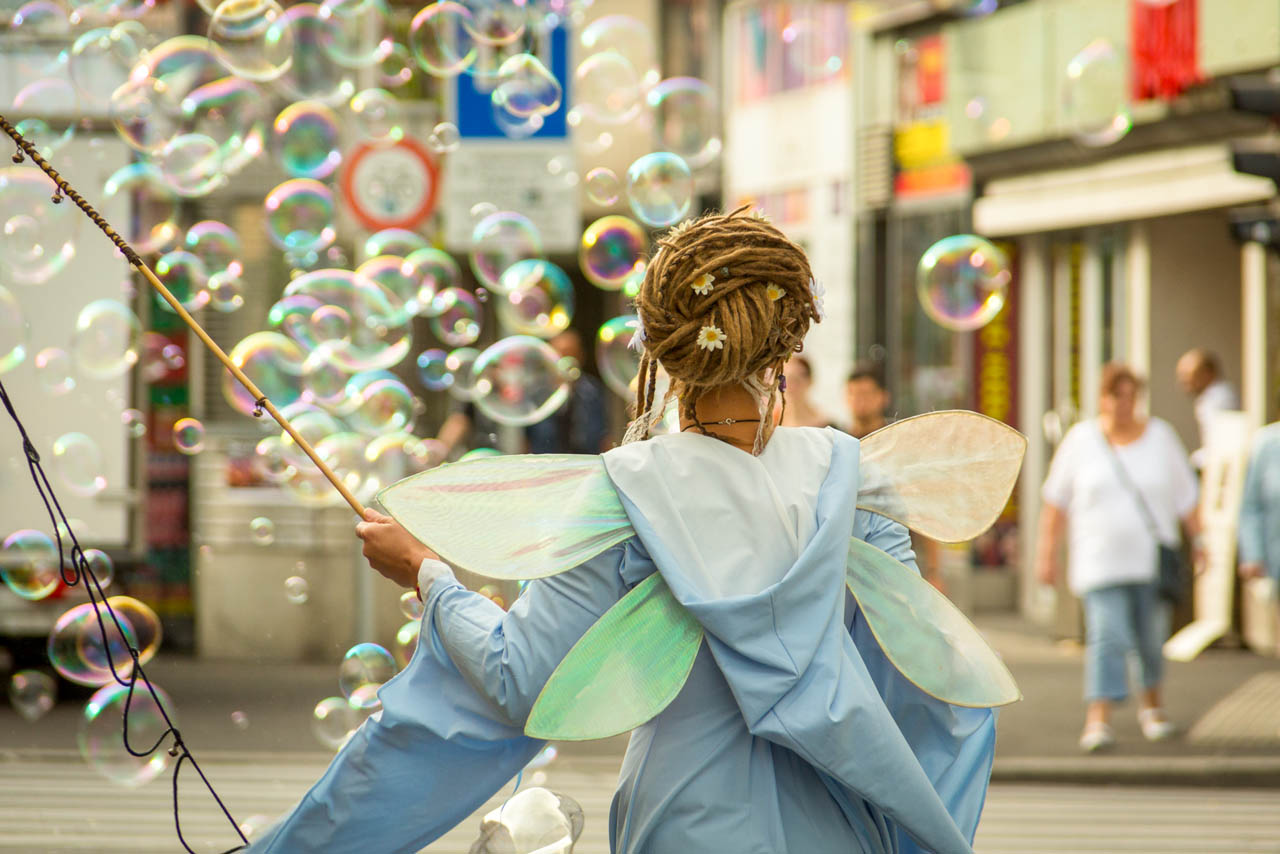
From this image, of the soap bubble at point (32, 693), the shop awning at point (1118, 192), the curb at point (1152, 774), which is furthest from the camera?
the shop awning at point (1118, 192)

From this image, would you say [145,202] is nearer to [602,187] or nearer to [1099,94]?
[602,187]

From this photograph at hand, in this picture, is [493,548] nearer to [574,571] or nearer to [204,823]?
[574,571]

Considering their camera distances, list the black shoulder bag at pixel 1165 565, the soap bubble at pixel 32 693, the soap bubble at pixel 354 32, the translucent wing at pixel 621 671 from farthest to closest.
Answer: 1. the black shoulder bag at pixel 1165 565
2. the soap bubble at pixel 354 32
3. the soap bubble at pixel 32 693
4. the translucent wing at pixel 621 671

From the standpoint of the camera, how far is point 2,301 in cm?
742

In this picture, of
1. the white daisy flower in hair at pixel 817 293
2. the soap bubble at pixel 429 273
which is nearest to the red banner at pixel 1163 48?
the soap bubble at pixel 429 273

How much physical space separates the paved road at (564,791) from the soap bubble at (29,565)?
89cm

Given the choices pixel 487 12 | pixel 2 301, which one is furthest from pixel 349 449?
pixel 487 12

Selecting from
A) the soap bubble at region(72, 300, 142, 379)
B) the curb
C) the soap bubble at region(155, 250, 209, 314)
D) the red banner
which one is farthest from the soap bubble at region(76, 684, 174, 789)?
the red banner

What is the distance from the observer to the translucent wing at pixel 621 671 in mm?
2639

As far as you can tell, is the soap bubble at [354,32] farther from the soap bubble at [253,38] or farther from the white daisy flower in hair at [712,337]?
the white daisy flower in hair at [712,337]

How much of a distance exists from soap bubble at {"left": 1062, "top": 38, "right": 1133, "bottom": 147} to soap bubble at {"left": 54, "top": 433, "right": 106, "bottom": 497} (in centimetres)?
619

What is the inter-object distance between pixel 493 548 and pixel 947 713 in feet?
2.45

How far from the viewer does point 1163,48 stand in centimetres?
1355

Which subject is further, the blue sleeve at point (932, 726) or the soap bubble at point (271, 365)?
the soap bubble at point (271, 365)
